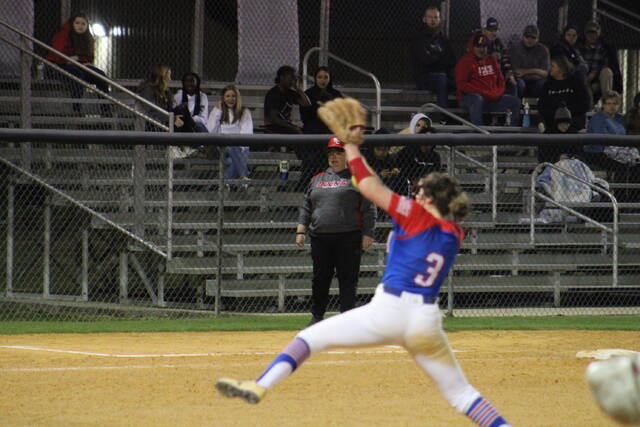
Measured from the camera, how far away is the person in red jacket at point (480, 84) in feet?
57.1

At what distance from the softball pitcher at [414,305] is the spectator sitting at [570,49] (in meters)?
12.3

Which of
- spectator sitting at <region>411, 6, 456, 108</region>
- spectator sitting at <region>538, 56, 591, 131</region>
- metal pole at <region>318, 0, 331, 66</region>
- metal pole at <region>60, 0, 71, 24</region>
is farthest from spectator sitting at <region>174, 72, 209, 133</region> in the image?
spectator sitting at <region>538, 56, 591, 131</region>

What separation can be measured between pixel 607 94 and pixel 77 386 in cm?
985

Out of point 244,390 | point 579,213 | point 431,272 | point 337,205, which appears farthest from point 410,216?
point 579,213

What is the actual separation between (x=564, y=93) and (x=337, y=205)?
6653mm

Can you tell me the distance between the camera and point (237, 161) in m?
14.1

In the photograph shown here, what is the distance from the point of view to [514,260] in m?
14.5

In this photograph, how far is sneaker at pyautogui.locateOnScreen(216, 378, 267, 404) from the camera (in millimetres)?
5863

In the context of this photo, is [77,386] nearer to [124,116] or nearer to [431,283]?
[431,283]

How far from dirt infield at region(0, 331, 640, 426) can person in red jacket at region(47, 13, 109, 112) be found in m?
5.45

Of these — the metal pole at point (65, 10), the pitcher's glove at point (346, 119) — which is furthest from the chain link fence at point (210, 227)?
the pitcher's glove at point (346, 119)

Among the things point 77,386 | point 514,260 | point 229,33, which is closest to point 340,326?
point 77,386

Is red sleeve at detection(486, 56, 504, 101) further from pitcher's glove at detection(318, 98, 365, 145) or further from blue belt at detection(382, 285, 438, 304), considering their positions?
blue belt at detection(382, 285, 438, 304)

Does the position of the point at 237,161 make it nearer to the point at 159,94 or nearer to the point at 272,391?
the point at 159,94
